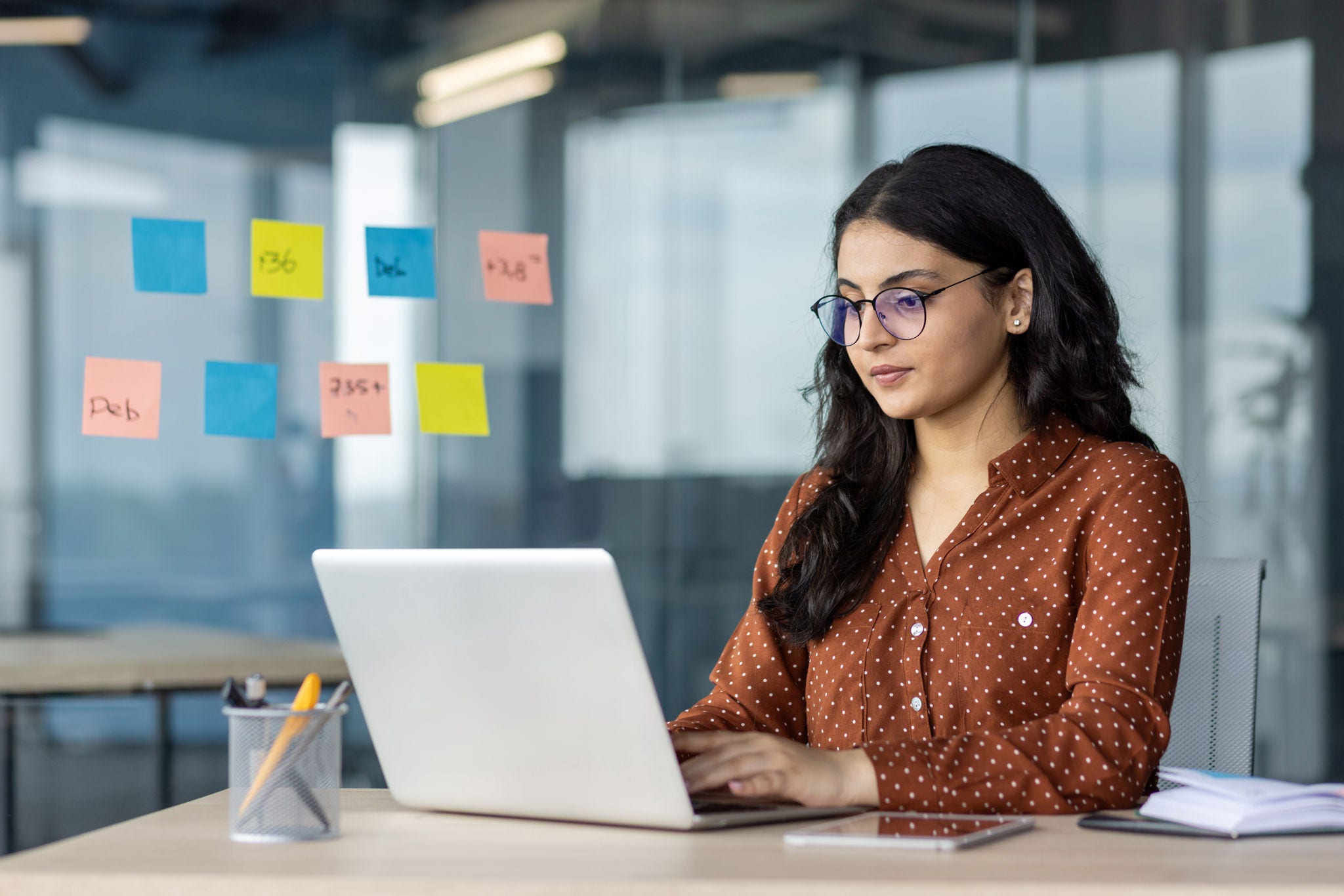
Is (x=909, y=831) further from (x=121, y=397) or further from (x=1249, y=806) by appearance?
(x=121, y=397)

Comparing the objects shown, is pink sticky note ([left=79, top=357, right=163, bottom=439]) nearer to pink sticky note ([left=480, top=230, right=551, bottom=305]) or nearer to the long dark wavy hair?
pink sticky note ([left=480, top=230, right=551, bottom=305])

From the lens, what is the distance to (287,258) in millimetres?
2139

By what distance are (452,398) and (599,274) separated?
1.67 meters

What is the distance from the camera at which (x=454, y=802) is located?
Result: 120 centimetres

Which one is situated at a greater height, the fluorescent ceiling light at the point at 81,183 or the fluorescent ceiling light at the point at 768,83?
the fluorescent ceiling light at the point at 768,83

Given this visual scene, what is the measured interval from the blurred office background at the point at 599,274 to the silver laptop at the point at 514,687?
2617mm

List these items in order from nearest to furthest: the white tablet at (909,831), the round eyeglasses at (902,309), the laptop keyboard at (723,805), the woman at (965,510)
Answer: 1. the white tablet at (909,831)
2. the laptop keyboard at (723,805)
3. the woman at (965,510)
4. the round eyeglasses at (902,309)

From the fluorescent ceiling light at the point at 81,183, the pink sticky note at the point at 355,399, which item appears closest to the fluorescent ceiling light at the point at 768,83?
the fluorescent ceiling light at the point at 81,183

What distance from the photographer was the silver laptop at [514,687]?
103cm

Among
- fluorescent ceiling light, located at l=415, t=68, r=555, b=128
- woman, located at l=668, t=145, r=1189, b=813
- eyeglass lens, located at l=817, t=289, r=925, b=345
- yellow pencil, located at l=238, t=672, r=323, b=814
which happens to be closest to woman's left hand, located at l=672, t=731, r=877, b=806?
woman, located at l=668, t=145, r=1189, b=813

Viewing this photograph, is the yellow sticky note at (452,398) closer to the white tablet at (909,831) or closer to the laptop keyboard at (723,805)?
the laptop keyboard at (723,805)

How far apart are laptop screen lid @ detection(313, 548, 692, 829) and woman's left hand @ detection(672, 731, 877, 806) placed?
Result: 82 mm

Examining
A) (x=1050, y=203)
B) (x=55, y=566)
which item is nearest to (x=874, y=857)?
(x=1050, y=203)

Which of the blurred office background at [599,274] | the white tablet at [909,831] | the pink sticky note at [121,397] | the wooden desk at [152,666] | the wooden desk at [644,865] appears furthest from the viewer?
the blurred office background at [599,274]
